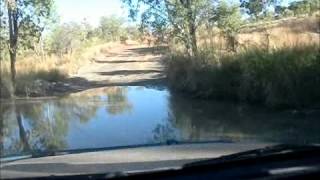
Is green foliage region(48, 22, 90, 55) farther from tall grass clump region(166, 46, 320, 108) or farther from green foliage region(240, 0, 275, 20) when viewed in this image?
tall grass clump region(166, 46, 320, 108)

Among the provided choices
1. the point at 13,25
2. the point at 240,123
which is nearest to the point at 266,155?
the point at 240,123

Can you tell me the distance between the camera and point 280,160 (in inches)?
117

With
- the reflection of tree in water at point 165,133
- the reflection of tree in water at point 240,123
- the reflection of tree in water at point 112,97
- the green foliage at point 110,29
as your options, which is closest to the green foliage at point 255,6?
the reflection of tree in water at point 112,97

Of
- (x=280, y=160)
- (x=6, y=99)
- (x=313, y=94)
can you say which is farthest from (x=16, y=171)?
(x=6, y=99)

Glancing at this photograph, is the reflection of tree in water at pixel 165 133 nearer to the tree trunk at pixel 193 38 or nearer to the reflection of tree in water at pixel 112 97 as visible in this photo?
the reflection of tree in water at pixel 112 97

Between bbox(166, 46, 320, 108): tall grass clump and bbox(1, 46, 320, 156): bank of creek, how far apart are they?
45 centimetres

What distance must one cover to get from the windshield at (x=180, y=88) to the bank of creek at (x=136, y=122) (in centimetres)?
2

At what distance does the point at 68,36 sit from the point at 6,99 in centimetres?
3612

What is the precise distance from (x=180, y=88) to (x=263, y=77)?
6.02m

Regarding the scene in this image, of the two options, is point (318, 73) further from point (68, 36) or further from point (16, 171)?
point (68, 36)

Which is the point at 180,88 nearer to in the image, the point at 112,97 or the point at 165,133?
the point at 112,97

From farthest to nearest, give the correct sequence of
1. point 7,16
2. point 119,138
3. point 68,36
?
point 68,36 → point 7,16 → point 119,138

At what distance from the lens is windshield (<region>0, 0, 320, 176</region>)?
12.5 meters

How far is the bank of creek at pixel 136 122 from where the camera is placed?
37.6 feet
